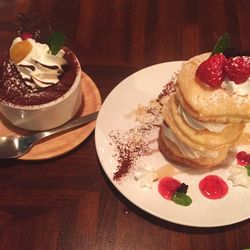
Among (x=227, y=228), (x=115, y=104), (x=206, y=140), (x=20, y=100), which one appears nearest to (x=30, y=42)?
(x=20, y=100)

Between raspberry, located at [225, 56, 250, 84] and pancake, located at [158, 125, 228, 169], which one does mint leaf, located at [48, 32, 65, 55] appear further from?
raspberry, located at [225, 56, 250, 84]

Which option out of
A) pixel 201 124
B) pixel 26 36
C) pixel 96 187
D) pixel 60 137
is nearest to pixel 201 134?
pixel 201 124

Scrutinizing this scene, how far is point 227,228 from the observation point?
1150 millimetres

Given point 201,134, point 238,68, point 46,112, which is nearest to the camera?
point 238,68

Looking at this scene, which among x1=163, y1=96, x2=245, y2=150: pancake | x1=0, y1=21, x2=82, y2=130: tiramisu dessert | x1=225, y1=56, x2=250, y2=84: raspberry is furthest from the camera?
x1=0, y1=21, x2=82, y2=130: tiramisu dessert

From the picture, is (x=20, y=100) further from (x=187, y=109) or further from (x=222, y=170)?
(x=222, y=170)

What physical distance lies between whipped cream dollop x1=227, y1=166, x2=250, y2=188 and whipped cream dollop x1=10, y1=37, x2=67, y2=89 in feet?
2.02

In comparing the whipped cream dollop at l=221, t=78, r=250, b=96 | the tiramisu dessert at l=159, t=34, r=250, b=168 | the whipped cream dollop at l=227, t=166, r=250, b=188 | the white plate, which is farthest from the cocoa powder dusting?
the whipped cream dollop at l=221, t=78, r=250, b=96

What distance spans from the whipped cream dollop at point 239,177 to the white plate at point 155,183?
0.05ft

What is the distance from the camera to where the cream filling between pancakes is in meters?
1.17

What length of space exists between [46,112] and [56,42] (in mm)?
→ 219

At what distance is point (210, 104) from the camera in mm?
1010

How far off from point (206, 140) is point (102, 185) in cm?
35

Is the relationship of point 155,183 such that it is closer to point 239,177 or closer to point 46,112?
point 239,177
